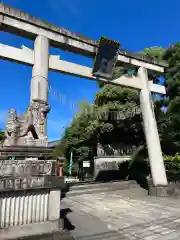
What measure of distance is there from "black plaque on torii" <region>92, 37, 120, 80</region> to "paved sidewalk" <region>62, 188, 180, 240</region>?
5237 millimetres

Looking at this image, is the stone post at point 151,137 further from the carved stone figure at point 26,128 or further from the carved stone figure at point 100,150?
the carved stone figure at point 100,150

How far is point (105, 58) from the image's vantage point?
9656mm

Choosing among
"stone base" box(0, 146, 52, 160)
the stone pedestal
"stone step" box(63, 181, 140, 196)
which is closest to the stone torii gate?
"stone base" box(0, 146, 52, 160)

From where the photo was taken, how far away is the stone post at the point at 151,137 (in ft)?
32.2

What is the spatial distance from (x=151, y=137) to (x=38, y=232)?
24.1 feet

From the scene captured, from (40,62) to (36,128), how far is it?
3.26 meters

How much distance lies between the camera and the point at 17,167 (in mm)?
4340

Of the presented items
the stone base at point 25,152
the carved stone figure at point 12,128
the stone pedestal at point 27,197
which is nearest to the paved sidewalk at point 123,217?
the stone pedestal at point 27,197

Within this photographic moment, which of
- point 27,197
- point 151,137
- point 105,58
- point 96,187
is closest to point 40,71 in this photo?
point 105,58

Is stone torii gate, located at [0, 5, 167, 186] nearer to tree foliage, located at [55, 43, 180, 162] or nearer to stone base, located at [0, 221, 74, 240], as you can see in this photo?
tree foliage, located at [55, 43, 180, 162]

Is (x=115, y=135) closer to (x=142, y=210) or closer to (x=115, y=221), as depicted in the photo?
(x=142, y=210)

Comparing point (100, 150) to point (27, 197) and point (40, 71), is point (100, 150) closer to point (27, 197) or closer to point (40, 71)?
point (40, 71)

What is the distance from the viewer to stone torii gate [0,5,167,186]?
7.66 meters

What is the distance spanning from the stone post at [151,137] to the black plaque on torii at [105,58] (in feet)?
6.87
